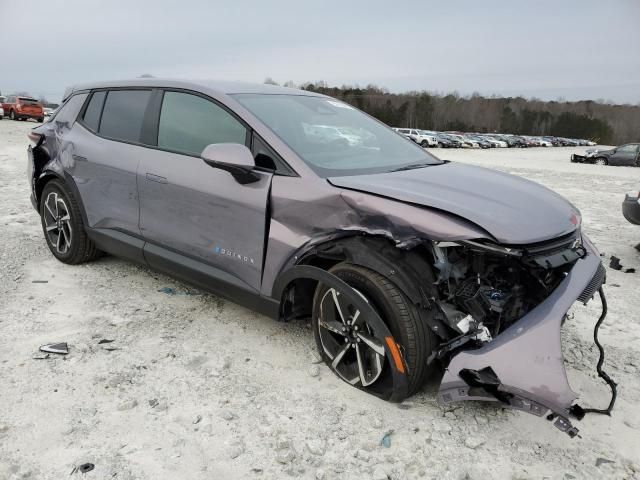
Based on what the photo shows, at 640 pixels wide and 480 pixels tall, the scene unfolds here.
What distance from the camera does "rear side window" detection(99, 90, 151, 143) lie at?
3.92m

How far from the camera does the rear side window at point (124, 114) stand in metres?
3.92

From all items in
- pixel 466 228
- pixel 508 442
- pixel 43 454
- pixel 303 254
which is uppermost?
pixel 466 228

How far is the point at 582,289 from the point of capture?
2.58 metres

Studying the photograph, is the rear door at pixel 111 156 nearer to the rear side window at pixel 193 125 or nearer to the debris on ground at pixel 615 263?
the rear side window at pixel 193 125

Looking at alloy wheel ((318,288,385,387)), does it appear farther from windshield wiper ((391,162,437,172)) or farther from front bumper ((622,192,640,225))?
front bumper ((622,192,640,225))

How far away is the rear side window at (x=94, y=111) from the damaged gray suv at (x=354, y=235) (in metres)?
0.27

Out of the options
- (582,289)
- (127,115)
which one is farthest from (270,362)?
(127,115)

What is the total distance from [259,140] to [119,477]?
194cm

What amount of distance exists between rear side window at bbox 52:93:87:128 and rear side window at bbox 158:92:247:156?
1.31 m

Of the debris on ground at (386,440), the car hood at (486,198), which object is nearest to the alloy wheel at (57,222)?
the car hood at (486,198)

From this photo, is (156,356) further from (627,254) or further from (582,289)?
(627,254)

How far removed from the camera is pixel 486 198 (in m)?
2.73

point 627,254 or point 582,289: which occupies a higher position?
point 582,289

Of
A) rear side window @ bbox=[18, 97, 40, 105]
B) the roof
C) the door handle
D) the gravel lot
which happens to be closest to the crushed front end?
the gravel lot
